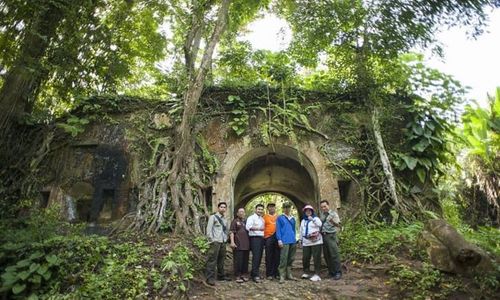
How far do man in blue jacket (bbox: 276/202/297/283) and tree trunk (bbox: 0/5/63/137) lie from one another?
5531mm

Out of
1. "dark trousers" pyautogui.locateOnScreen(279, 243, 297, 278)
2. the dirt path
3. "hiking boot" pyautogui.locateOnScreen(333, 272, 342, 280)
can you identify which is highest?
"dark trousers" pyautogui.locateOnScreen(279, 243, 297, 278)

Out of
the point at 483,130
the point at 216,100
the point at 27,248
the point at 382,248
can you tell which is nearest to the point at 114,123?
the point at 216,100

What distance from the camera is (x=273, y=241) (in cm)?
662

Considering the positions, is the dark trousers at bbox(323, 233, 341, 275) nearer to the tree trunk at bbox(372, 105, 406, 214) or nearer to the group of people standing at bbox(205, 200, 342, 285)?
the group of people standing at bbox(205, 200, 342, 285)

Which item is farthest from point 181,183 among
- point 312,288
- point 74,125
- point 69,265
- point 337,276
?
point 337,276

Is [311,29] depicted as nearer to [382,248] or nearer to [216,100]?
[216,100]

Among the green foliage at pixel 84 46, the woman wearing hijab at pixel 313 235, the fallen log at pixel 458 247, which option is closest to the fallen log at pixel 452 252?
the fallen log at pixel 458 247

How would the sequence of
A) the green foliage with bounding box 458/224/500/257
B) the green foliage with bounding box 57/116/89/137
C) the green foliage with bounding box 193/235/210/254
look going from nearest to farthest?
the green foliage with bounding box 458/224/500/257, the green foliage with bounding box 193/235/210/254, the green foliage with bounding box 57/116/89/137

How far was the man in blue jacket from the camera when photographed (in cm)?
633

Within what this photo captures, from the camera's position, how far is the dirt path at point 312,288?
5.41 meters

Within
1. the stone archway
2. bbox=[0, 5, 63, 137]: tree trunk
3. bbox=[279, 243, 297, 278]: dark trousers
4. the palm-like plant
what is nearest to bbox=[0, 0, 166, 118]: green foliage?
bbox=[0, 5, 63, 137]: tree trunk

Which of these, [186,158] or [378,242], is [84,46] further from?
[378,242]

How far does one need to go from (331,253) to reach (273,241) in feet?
3.30

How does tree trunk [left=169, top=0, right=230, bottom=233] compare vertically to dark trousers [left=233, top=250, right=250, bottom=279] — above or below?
above
